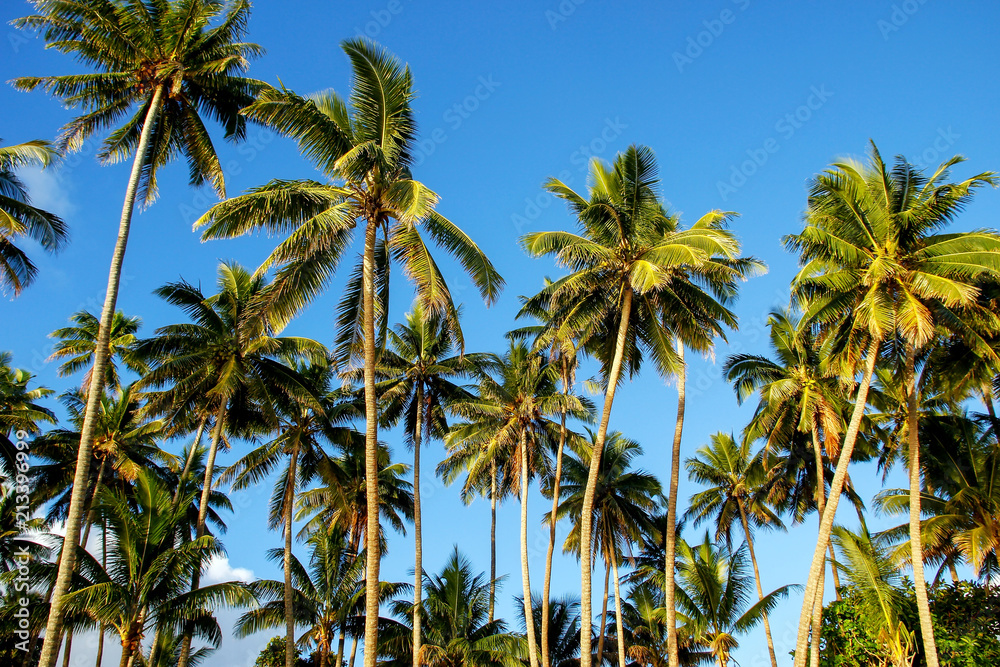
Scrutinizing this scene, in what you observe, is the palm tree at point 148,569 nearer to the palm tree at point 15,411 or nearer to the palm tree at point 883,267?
the palm tree at point 15,411

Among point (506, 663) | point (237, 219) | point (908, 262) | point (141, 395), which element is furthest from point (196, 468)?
point (908, 262)

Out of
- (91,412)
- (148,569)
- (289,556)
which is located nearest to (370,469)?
(91,412)

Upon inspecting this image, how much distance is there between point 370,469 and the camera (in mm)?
A: 15062

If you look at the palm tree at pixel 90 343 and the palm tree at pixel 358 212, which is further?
the palm tree at pixel 90 343

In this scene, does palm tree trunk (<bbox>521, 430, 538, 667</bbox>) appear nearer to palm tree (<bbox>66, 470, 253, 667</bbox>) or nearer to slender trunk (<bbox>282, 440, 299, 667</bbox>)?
slender trunk (<bbox>282, 440, 299, 667</bbox>)

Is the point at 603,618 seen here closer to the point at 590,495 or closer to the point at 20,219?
the point at 590,495

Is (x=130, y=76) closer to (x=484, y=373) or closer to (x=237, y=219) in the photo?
(x=237, y=219)

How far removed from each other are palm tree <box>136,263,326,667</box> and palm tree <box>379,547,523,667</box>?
862cm

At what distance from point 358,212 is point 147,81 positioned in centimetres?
614

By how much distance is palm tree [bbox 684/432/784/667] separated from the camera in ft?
109

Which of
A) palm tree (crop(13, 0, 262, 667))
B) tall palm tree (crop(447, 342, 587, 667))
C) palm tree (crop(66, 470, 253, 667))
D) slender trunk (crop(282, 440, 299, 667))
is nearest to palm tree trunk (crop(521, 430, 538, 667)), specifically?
tall palm tree (crop(447, 342, 587, 667))

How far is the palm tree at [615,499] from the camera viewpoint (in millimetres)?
29969

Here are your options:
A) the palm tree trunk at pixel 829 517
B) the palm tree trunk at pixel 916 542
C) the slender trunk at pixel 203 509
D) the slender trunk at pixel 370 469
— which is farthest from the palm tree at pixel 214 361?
the palm tree trunk at pixel 916 542

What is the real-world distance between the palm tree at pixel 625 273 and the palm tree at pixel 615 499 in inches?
341
